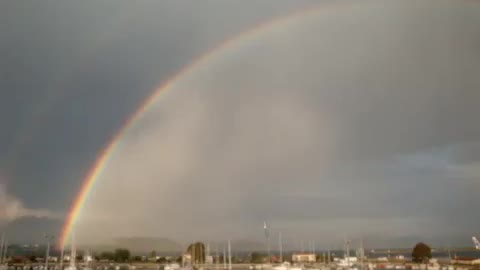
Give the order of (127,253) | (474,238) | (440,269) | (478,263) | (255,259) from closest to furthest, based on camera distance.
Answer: (440,269)
(478,263)
(474,238)
(255,259)
(127,253)

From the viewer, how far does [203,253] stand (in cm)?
13575

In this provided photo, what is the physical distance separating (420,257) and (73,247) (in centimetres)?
9350

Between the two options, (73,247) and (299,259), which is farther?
(299,259)

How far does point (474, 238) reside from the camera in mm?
120875

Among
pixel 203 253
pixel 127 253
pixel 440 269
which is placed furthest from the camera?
pixel 127 253

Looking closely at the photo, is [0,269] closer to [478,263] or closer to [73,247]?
[73,247]

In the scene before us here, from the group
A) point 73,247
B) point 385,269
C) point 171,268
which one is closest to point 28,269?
point 73,247

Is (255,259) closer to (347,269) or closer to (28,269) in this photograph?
(347,269)

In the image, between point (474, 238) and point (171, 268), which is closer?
point (171, 268)

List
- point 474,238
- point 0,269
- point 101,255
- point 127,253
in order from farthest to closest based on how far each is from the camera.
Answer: point 101,255 → point 127,253 → point 474,238 → point 0,269

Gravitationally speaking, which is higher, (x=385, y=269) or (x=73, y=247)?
(x=73, y=247)

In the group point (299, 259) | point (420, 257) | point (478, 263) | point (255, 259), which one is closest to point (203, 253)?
point (255, 259)

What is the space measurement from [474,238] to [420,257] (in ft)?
49.9

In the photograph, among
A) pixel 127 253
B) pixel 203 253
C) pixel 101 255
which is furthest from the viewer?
pixel 101 255
